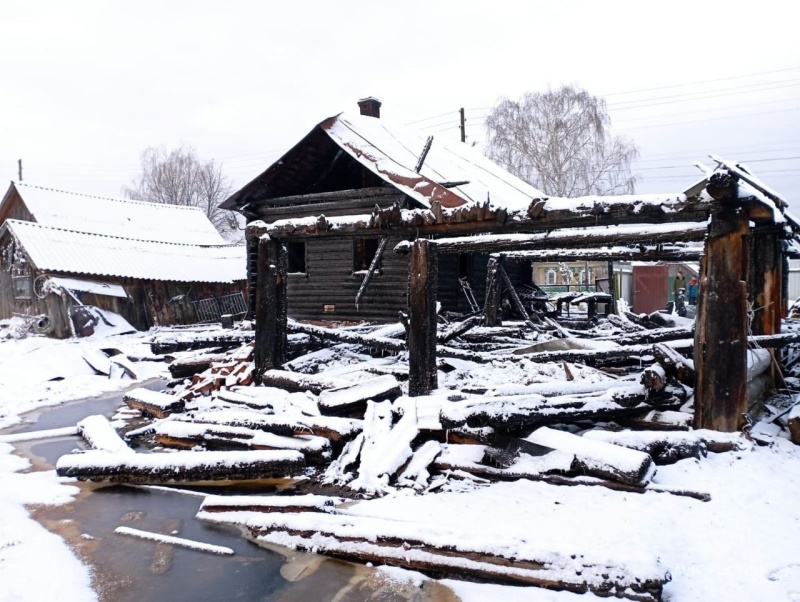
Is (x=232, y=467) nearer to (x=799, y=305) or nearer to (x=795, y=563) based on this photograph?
(x=795, y=563)

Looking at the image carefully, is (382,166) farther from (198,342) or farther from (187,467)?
(187,467)

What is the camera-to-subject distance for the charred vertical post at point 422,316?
22.7ft

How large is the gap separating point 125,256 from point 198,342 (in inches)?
501

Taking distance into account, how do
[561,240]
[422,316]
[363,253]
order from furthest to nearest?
[363,253] → [561,240] → [422,316]

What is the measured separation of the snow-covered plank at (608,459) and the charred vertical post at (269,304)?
15.6 ft

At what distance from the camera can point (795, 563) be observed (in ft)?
11.4

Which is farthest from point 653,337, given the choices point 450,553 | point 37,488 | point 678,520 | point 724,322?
point 37,488

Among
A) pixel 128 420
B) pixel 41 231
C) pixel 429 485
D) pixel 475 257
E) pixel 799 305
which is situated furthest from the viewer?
pixel 41 231

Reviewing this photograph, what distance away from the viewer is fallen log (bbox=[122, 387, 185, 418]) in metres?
7.93

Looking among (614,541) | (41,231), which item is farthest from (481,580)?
(41,231)

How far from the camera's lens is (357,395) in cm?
660

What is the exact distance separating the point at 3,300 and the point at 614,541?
25.2 m

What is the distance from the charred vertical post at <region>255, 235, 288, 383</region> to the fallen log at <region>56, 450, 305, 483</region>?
2.90 metres

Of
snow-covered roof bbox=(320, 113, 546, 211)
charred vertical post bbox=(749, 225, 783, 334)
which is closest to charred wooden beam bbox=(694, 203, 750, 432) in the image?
charred vertical post bbox=(749, 225, 783, 334)
